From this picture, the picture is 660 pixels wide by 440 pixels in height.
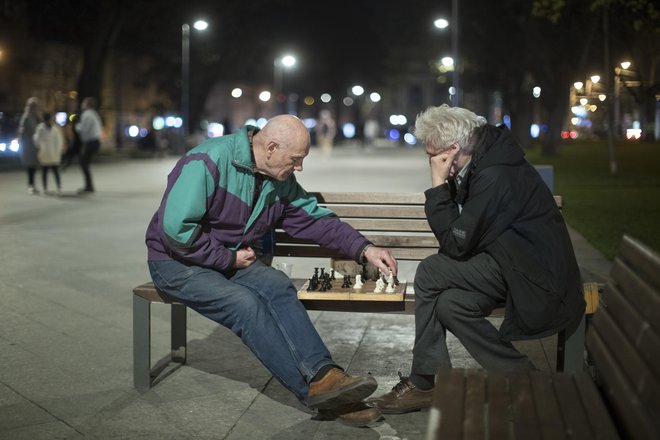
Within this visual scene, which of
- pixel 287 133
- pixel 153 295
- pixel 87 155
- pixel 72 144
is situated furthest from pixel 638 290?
pixel 72 144

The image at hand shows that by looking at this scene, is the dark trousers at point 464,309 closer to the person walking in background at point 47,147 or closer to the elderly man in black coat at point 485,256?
the elderly man in black coat at point 485,256

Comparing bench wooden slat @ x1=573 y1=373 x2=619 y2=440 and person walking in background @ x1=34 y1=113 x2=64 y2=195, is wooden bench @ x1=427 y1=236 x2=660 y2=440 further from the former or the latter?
person walking in background @ x1=34 y1=113 x2=64 y2=195

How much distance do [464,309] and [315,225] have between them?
128cm

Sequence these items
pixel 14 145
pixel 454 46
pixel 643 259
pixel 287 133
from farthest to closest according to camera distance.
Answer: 1. pixel 454 46
2. pixel 14 145
3. pixel 287 133
4. pixel 643 259

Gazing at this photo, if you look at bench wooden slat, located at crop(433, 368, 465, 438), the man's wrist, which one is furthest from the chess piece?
bench wooden slat, located at crop(433, 368, 465, 438)

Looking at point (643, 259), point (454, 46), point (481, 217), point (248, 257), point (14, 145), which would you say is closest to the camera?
point (643, 259)

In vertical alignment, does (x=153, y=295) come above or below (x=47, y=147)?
below

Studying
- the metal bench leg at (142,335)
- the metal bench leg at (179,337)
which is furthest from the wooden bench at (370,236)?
the metal bench leg at (142,335)

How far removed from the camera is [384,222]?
6.40 metres

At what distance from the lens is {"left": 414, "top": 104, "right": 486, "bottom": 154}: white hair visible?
487cm

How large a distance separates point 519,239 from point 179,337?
241 centimetres

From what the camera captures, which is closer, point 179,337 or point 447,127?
point 447,127

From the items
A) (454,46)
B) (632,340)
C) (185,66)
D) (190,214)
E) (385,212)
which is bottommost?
(632,340)

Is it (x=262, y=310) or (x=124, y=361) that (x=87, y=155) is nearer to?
(x=124, y=361)
